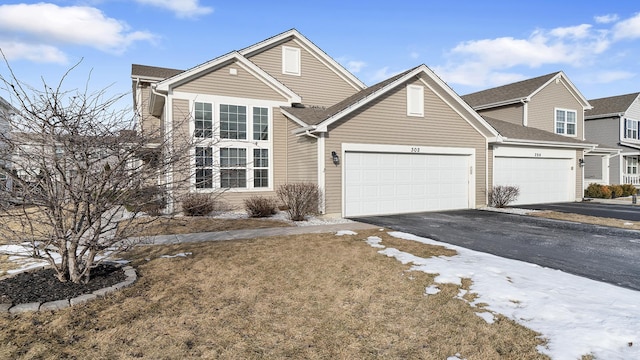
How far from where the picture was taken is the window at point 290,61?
55.5ft

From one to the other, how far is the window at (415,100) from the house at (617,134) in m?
18.0

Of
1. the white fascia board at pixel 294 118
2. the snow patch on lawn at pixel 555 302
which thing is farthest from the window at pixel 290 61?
the snow patch on lawn at pixel 555 302

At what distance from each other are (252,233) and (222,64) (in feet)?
23.1

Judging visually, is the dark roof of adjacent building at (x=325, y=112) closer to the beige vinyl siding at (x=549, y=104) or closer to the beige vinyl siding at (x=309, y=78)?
the beige vinyl siding at (x=309, y=78)

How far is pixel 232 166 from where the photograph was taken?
44.1ft

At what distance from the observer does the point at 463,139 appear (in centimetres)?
1490

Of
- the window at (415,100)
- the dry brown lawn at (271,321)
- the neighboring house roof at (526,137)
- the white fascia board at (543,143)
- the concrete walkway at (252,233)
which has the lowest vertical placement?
the dry brown lawn at (271,321)

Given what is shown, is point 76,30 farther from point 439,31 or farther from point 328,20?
→ point 439,31

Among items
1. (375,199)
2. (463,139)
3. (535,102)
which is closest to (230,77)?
(375,199)

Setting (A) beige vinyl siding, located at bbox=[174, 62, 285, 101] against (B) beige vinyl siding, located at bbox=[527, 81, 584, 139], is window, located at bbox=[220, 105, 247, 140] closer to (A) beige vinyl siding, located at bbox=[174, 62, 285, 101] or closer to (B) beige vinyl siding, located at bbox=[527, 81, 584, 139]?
(A) beige vinyl siding, located at bbox=[174, 62, 285, 101]

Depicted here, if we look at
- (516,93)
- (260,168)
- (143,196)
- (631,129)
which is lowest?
(143,196)

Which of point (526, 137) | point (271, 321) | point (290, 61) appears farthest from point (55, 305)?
point (526, 137)

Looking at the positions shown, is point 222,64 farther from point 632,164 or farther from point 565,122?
point 632,164

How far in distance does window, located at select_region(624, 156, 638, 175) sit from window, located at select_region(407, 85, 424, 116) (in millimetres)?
23111
